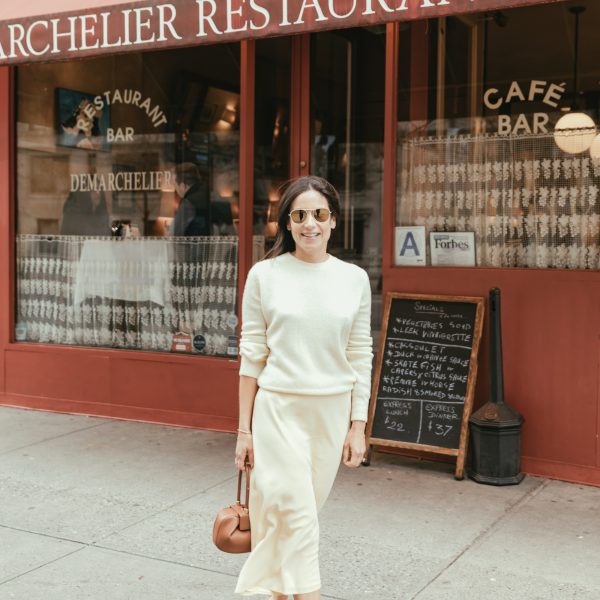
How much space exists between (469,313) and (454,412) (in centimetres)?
67

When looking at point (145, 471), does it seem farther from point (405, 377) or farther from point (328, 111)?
point (328, 111)

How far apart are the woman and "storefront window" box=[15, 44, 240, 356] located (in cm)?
395

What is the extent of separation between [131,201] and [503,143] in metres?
3.29

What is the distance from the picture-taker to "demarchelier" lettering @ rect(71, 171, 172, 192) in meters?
7.62

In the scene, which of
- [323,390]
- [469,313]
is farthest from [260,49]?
[323,390]

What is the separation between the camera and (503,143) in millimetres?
6156

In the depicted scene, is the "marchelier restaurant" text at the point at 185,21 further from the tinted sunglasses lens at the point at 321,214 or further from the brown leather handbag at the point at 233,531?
the brown leather handbag at the point at 233,531

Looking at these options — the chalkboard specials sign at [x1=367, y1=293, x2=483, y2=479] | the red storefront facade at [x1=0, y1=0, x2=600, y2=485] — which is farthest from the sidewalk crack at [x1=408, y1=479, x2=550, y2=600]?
the chalkboard specials sign at [x1=367, y1=293, x2=483, y2=479]

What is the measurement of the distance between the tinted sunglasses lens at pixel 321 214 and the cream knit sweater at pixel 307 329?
0.56 feet

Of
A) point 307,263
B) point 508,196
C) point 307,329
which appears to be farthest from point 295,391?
point 508,196

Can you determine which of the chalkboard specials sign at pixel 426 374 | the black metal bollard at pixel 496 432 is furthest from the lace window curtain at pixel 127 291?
the black metal bollard at pixel 496 432

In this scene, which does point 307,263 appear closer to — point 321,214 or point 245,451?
point 321,214

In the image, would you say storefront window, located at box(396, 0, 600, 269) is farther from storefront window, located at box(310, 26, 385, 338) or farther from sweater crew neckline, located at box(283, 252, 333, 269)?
sweater crew neckline, located at box(283, 252, 333, 269)

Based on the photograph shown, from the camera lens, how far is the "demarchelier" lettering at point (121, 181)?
762cm
